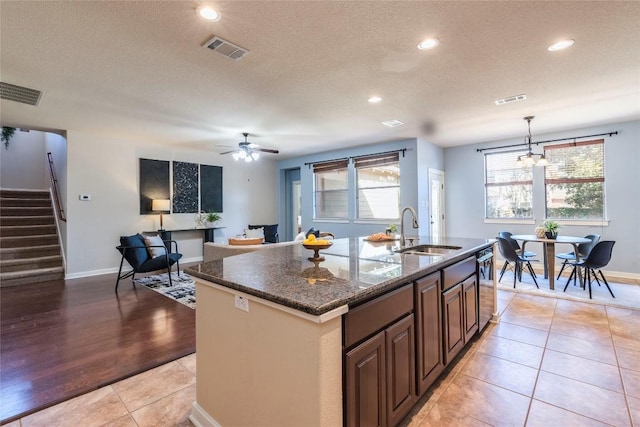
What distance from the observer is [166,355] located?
2.58 metres

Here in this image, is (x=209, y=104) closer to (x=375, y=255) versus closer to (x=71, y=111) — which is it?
(x=71, y=111)

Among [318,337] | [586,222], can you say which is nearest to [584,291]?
[586,222]

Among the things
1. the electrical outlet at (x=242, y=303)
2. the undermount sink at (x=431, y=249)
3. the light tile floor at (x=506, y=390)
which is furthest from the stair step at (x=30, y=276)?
the undermount sink at (x=431, y=249)

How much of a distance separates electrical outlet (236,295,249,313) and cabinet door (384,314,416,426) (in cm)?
69

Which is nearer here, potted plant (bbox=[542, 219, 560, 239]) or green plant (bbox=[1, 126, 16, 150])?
potted plant (bbox=[542, 219, 560, 239])

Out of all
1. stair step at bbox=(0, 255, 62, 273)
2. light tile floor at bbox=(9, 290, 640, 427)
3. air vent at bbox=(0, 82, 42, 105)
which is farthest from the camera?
stair step at bbox=(0, 255, 62, 273)

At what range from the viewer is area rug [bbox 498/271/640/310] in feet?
12.5

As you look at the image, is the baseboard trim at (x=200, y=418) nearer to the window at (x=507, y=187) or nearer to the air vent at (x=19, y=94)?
the air vent at (x=19, y=94)

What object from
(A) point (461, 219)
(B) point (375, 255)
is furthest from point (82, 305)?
(A) point (461, 219)

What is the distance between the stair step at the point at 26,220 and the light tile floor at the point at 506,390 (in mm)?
6165

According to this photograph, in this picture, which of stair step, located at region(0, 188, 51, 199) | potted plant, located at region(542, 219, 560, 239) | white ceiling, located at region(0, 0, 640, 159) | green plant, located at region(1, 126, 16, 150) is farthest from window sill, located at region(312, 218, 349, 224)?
green plant, located at region(1, 126, 16, 150)

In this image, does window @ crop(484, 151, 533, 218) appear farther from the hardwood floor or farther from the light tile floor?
the hardwood floor

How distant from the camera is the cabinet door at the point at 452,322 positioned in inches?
83.7

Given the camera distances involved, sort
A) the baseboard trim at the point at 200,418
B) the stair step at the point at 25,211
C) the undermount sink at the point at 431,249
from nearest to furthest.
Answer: the baseboard trim at the point at 200,418
the undermount sink at the point at 431,249
the stair step at the point at 25,211
